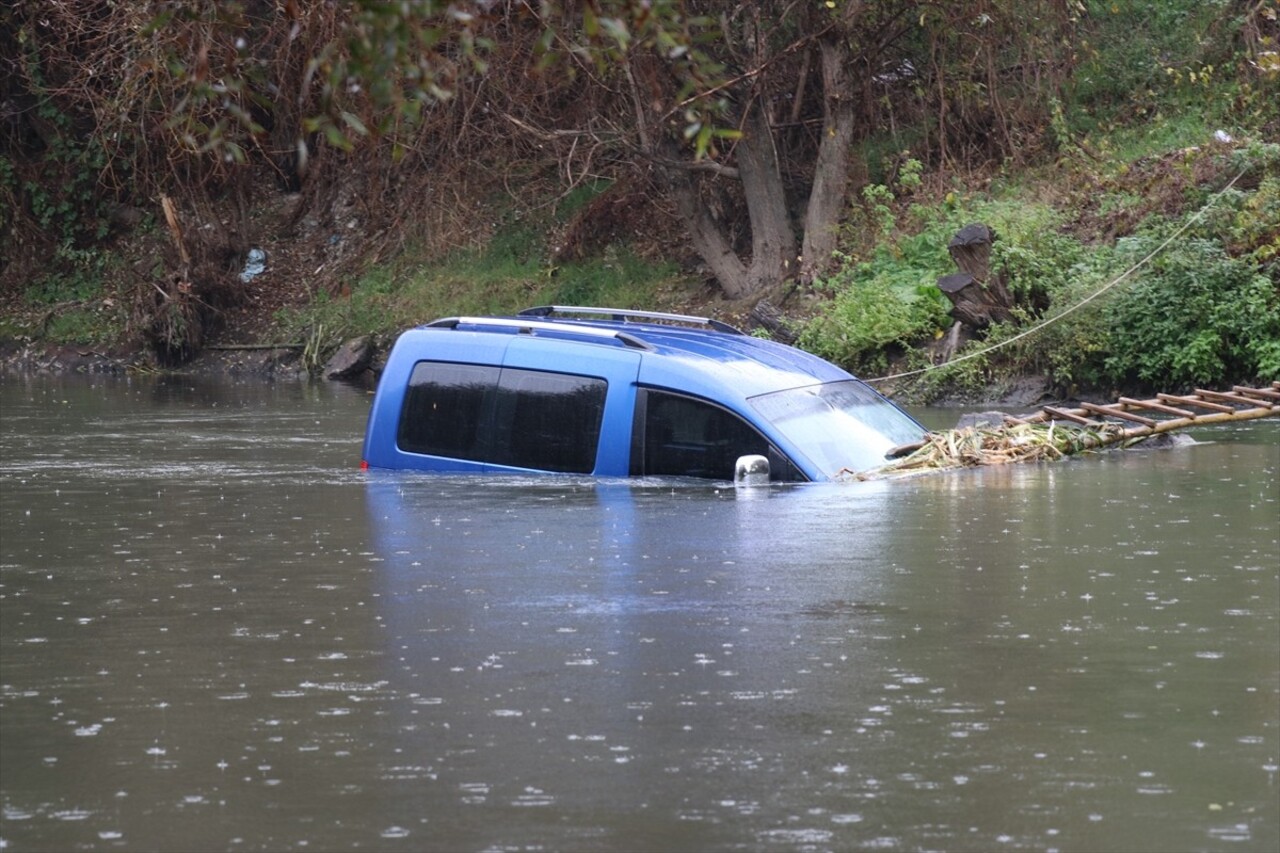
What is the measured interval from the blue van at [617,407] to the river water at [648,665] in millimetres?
236

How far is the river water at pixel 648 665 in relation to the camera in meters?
5.47

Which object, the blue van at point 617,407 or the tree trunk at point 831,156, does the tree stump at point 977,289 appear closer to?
the tree trunk at point 831,156

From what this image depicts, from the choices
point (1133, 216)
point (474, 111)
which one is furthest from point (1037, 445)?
point (474, 111)

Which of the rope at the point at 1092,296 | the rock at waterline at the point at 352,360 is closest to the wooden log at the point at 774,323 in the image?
the rope at the point at 1092,296

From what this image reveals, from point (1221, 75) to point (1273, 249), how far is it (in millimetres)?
6178

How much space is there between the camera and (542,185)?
94.4 feet

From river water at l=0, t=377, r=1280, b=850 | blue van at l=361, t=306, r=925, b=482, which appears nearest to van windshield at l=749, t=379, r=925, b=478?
blue van at l=361, t=306, r=925, b=482

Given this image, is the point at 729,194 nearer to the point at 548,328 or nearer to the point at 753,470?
the point at 548,328

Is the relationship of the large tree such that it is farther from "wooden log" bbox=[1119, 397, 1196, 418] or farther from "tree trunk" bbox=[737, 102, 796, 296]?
"wooden log" bbox=[1119, 397, 1196, 418]

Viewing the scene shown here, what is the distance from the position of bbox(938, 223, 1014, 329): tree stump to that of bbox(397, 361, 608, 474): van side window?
8146mm

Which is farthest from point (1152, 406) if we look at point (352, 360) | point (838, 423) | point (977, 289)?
point (352, 360)

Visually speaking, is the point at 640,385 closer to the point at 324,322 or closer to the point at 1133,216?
the point at 1133,216

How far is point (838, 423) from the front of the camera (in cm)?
1212

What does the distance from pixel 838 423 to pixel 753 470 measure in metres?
0.91
